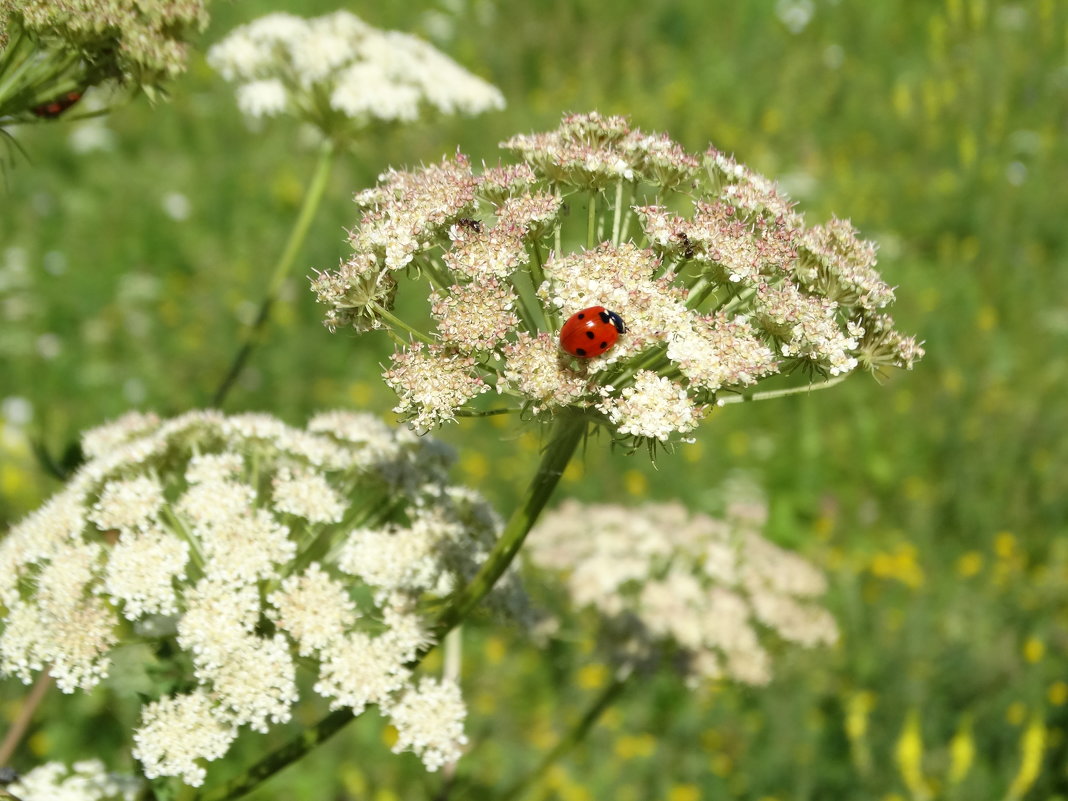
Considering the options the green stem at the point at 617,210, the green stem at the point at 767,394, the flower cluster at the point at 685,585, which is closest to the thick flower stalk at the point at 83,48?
the green stem at the point at 617,210

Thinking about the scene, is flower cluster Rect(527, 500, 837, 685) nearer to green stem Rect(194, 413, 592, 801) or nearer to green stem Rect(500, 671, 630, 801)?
green stem Rect(500, 671, 630, 801)

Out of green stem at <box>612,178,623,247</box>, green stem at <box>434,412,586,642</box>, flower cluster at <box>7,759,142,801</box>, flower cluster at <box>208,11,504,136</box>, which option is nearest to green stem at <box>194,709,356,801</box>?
green stem at <box>434,412,586,642</box>

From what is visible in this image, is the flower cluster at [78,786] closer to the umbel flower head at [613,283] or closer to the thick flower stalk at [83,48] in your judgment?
the umbel flower head at [613,283]

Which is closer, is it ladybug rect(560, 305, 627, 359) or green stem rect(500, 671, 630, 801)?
ladybug rect(560, 305, 627, 359)

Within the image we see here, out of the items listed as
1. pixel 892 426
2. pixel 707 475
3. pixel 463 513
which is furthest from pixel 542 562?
pixel 892 426

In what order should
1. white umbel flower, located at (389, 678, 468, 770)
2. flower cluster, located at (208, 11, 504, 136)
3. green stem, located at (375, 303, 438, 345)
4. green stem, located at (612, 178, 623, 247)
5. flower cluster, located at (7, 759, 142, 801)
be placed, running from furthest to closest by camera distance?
1. flower cluster, located at (208, 11, 504, 136)
2. flower cluster, located at (7, 759, 142, 801)
3. white umbel flower, located at (389, 678, 468, 770)
4. green stem, located at (612, 178, 623, 247)
5. green stem, located at (375, 303, 438, 345)

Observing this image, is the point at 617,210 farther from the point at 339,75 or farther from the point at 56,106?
the point at 339,75
